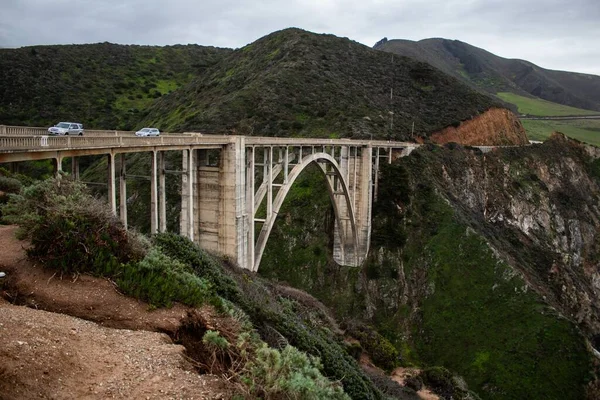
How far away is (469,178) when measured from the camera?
51.9 metres

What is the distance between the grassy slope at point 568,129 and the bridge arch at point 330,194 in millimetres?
64176

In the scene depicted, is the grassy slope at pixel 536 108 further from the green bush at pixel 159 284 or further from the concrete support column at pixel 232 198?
the green bush at pixel 159 284

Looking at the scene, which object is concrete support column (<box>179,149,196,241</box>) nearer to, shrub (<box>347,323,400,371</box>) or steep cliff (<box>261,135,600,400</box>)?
shrub (<box>347,323,400,371</box>)

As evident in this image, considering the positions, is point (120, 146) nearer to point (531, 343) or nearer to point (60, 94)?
point (531, 343)

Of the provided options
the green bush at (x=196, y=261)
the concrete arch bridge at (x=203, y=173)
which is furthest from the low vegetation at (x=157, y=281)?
the concrete arch bridge at (x=203, y=173)

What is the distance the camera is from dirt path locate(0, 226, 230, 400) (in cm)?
617

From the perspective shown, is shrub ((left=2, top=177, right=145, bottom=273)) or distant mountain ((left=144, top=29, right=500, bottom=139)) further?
distant mountain ((left=144, top=29, right=500, bottom=139))

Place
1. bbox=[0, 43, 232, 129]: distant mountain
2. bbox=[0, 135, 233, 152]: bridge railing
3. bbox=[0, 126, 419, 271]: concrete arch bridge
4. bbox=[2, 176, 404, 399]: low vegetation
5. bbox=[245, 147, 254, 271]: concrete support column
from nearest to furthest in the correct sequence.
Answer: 1. bbox=[2, 176, 404, 399]: low vegetation
2. bbox=[0, 135, 233, 152]: bridge railing
3. bbox=[0, 126, 419, 271]: concrete arch bridge
4. bbox=[245, 147, 254, 271]: concrete support column
5. bbox=[0, 43, 232, 129]: distant mountain

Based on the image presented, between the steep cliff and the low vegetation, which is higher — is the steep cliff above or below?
below

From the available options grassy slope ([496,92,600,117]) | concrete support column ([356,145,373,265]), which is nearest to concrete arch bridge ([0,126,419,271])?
concrete support column ([356,145,373,265])

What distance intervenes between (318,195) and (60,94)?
160 feet

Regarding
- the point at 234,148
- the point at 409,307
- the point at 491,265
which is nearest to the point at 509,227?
the point at 491,265

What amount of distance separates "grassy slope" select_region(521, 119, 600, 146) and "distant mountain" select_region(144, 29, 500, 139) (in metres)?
30.7

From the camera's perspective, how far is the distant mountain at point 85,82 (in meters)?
66.2
